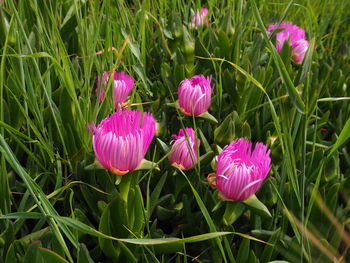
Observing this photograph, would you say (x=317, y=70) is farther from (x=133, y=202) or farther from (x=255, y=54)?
(x=133, y=202)

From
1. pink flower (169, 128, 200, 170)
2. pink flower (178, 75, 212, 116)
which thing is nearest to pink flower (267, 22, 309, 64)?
pink flower (178, 75, 212, 116)

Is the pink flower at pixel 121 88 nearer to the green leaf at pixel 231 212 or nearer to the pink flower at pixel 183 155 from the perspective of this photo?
the pink flower at pixel 183 155

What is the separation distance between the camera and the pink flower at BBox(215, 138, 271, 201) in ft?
2.03

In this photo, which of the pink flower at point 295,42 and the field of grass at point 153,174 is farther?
the pink flower at point 295,42

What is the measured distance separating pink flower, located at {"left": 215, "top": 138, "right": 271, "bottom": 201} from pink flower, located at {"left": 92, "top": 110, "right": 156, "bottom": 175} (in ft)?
0.40

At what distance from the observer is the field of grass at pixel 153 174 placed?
0.57 m

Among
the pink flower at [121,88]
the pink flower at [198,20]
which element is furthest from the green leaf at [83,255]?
the pink flower at [198,20]

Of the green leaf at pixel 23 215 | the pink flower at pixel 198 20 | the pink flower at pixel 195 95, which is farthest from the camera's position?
the pink flower at pixel 198 20

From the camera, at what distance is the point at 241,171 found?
24.4 inches

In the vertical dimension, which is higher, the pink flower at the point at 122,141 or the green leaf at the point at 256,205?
the pink flower at the point at 122,141

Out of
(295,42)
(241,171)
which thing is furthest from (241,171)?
(295,42)

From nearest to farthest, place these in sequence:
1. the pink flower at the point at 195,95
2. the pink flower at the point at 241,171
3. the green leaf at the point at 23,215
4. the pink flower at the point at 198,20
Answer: the green leaf at the point at 23,215, the pink flower at the point at 241,171, the pink flower at the point at 195,95, the pink flower at the point at 198,20

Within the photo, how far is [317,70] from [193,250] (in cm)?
70

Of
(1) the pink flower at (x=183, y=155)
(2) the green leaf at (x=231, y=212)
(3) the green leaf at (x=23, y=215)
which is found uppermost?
(3) the green leaf at (x=23, y=215)
